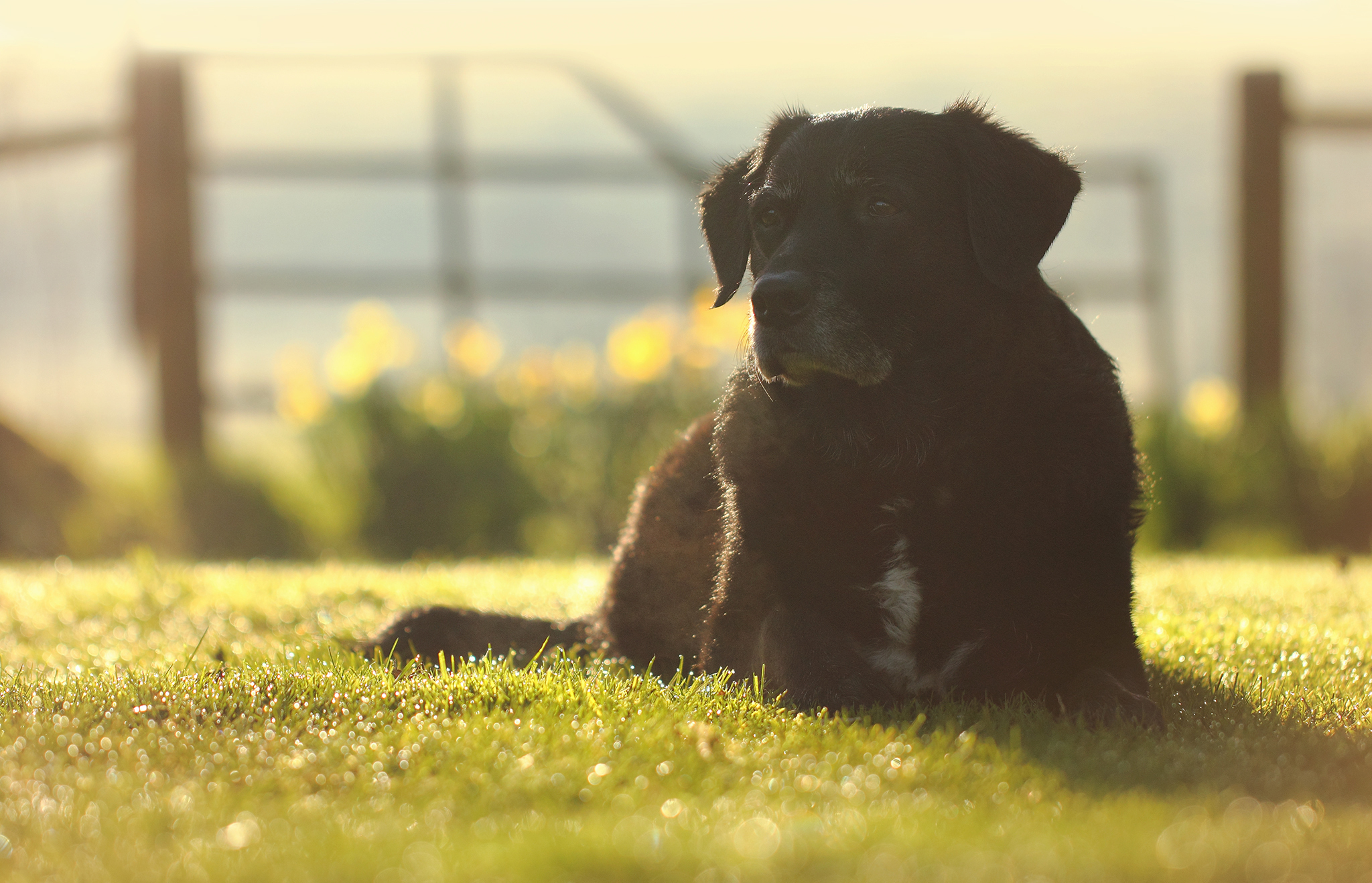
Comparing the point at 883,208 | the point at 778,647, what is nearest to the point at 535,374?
the point at 883,208

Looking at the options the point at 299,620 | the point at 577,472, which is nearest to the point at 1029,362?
the point at 299,620

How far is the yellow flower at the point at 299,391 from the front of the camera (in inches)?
332

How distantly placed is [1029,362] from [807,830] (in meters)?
1.61

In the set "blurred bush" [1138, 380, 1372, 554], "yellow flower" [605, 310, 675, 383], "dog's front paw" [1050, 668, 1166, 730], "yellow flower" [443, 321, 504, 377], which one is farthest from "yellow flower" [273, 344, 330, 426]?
"dog's front paw" [1050, 668, 1166, 730]

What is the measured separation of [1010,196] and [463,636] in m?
2.04

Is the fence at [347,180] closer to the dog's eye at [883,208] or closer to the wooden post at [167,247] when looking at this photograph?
the wooden post at [167,247]

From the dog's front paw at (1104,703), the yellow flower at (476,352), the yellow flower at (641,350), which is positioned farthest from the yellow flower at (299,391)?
the dog's front paw at (1104,703)

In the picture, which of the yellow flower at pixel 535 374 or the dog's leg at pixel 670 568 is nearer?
the dog's leg at pixel 670 568

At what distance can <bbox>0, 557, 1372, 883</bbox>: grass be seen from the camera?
1.64m

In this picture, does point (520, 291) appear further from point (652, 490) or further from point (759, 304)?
point (759, 304)

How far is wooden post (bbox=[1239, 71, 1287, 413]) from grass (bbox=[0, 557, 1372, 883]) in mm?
6137

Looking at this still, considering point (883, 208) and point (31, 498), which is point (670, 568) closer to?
point (883, 208)

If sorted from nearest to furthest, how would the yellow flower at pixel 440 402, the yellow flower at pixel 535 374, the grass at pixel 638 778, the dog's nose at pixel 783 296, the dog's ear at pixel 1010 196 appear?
1. the grass at pixel 638 778
2. the dog's nose at pixel 783 296
3. the dog's ear at pixel 1010 196
4. the yellow flower at pixel 440 402
5. the yellow flower at pixel 535 374

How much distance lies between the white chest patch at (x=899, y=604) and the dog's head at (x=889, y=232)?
508 mm
